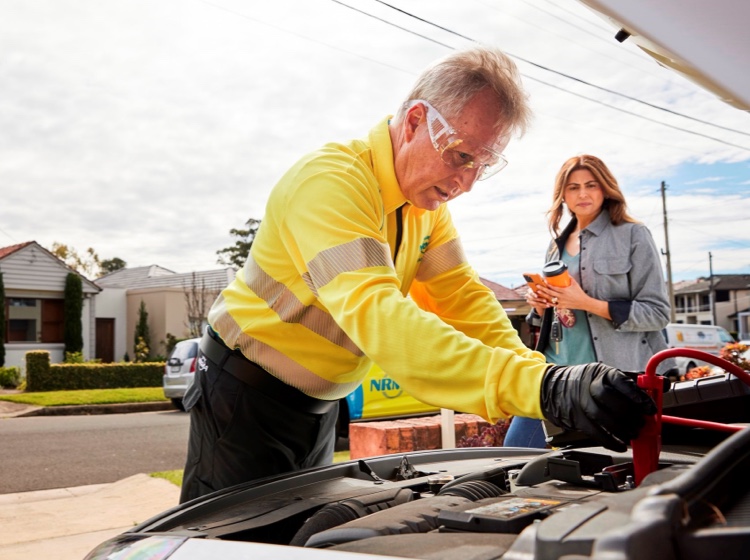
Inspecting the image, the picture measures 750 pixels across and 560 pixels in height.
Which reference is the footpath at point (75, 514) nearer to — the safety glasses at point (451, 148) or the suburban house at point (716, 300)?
the safety glasses at point (451, 148)

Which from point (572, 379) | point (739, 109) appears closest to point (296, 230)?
point (572, 379)

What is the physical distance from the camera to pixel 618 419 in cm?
134

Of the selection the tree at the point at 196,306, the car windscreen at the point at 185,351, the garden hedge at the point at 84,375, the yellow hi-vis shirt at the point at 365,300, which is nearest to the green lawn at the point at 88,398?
the car windscreen at the point at 185,351

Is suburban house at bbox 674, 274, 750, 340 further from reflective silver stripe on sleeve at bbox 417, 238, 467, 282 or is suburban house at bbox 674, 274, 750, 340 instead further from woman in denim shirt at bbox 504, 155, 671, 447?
reflective silver stripe on sleeve at bbox 417, 238, 467, 282

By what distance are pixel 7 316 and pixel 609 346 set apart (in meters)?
27.7

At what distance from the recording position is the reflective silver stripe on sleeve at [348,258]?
1740 millimetres

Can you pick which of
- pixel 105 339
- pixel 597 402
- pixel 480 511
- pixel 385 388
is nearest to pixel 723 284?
pixel 105 339

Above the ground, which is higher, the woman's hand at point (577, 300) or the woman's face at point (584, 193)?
the woman's face at point (584, 193)

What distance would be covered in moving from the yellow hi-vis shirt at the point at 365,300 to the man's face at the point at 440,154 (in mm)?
57

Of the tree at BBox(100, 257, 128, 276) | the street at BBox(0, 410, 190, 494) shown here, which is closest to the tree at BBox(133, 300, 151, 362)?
the street at BBox(0, 410, 190, 494)

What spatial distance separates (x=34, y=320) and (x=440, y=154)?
28.8 m

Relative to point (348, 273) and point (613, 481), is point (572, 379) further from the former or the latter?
point (348, 273)

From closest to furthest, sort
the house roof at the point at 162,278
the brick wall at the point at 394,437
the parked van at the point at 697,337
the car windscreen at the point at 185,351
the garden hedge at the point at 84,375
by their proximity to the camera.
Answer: the brick wall at the point at 394,437, the car windscreen at the point at 185,351, the garden hedge at the point at 84,375, the parked van at the point at 697,337, the house roof at the point at 162,278

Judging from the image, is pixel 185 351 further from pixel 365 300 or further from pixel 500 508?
pixel 500 508
